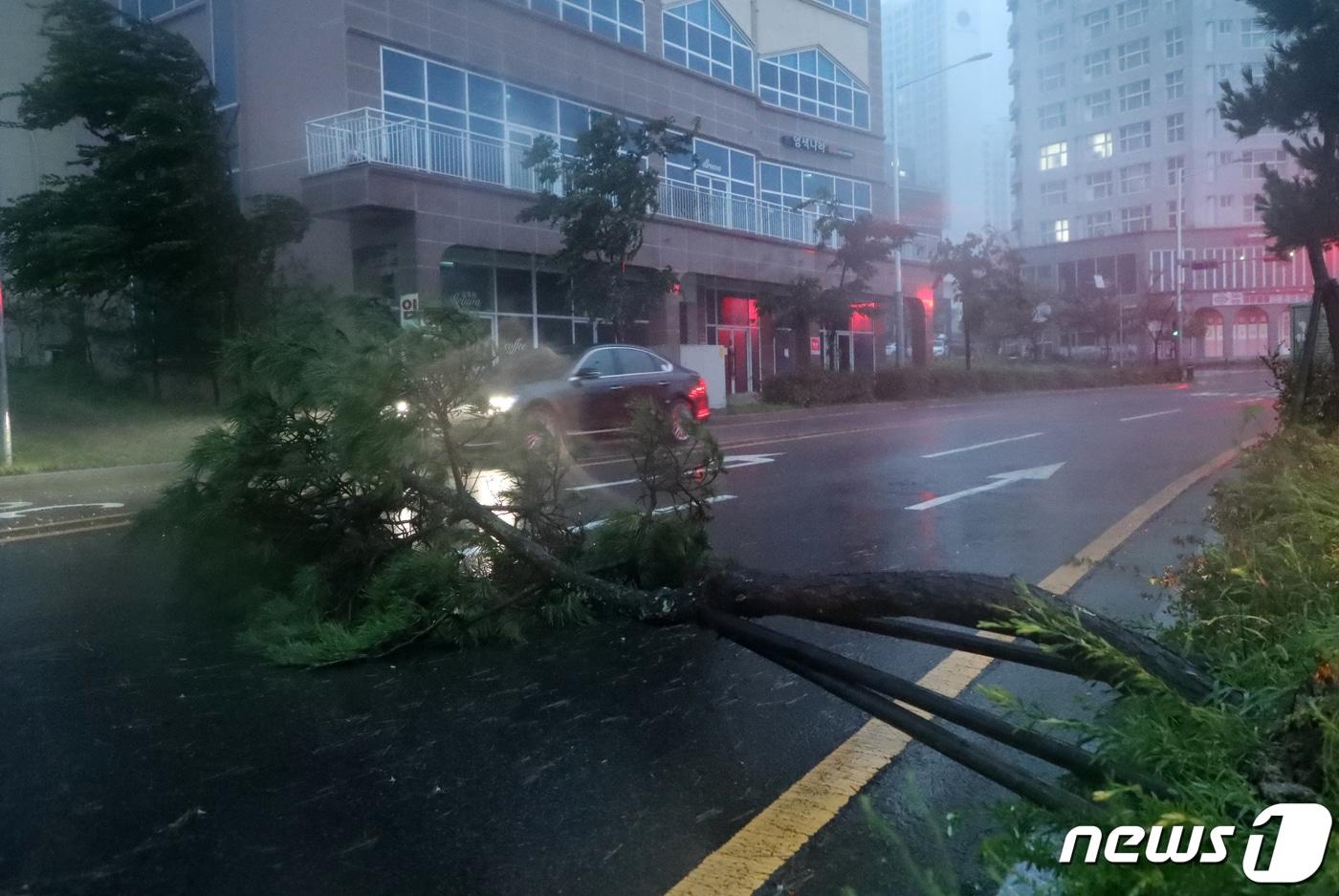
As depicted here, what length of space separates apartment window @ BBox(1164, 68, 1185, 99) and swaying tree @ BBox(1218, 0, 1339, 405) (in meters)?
0.53

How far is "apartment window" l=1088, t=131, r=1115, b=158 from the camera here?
399 inches

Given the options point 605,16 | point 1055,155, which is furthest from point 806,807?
point 605,16

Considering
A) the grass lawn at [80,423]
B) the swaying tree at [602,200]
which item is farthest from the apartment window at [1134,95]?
the swaying tree at [602,200]

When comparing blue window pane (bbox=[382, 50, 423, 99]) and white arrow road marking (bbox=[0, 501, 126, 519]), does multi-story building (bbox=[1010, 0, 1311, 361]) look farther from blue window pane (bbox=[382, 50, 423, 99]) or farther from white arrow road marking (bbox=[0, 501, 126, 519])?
white arrow road marking (bbox=[0, 501, 126, 519])

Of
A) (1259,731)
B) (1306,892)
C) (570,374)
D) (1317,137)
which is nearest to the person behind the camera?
(1306,892)

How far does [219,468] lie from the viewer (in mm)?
4898

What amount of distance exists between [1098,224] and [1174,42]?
4.62 m

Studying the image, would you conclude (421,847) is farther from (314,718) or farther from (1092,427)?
(1092,427)

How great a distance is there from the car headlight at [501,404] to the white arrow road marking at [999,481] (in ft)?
15.6

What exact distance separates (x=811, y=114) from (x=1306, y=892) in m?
31.7

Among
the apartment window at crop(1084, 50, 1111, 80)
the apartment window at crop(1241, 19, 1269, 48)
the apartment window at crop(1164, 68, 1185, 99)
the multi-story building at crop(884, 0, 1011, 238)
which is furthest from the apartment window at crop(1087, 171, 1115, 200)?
the multi-story building at crop(884, 0, 1011, 238)

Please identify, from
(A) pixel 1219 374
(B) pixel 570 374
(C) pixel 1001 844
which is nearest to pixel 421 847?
(C) pixel 1001 844

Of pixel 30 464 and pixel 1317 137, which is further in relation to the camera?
pixel 30 464

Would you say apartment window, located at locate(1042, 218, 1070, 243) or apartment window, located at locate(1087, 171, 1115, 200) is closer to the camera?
apartment window, located at locate(1087, 171, 1115, 200)
